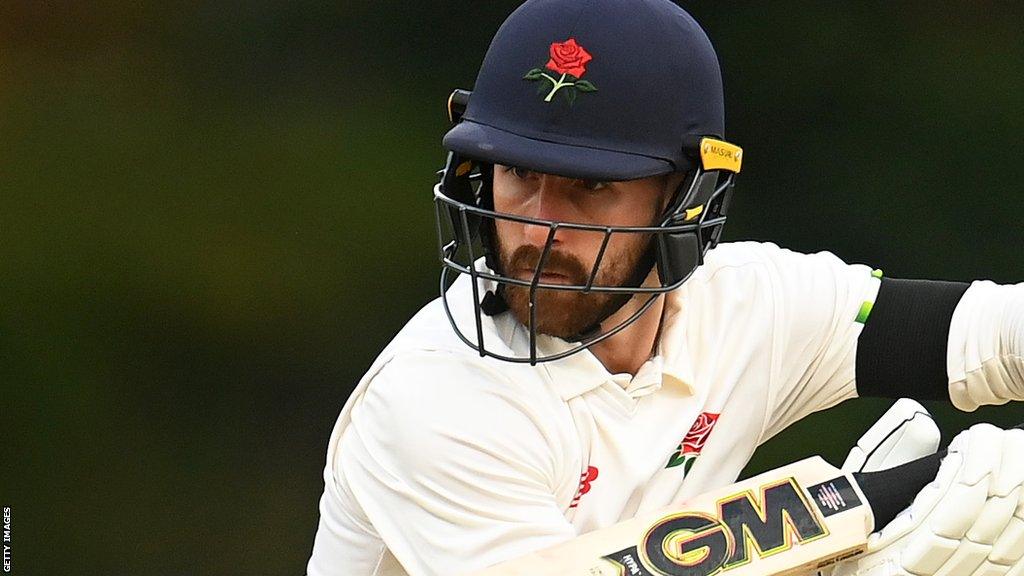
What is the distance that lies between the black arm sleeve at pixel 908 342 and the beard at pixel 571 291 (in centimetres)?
41

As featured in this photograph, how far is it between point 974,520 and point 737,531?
248mm

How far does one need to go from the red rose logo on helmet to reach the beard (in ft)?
0.63

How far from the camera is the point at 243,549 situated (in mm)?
3227

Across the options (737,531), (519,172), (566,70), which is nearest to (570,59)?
(566,70)

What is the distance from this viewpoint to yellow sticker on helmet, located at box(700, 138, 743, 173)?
1.76 meters

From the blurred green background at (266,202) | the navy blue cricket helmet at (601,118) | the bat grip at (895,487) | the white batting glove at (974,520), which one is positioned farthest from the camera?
the blurred green background at (266,202)

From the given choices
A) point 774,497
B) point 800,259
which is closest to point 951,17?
point 800,259

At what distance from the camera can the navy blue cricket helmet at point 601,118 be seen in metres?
1.69

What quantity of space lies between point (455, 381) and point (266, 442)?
1591mm

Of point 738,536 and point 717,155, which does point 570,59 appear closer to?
point 717,155

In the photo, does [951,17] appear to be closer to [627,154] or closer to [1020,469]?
[627,154]

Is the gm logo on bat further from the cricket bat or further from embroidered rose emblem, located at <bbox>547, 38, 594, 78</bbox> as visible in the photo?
embroidered rose emblem, located at <bbox>547, 38, 594, 78</bbox>

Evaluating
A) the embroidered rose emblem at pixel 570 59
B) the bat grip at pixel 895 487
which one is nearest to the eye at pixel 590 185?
the embroidered rose emblem at pixel 570 59

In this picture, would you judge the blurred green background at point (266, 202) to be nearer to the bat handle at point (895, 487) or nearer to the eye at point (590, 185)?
the eye at point (590, 185)
